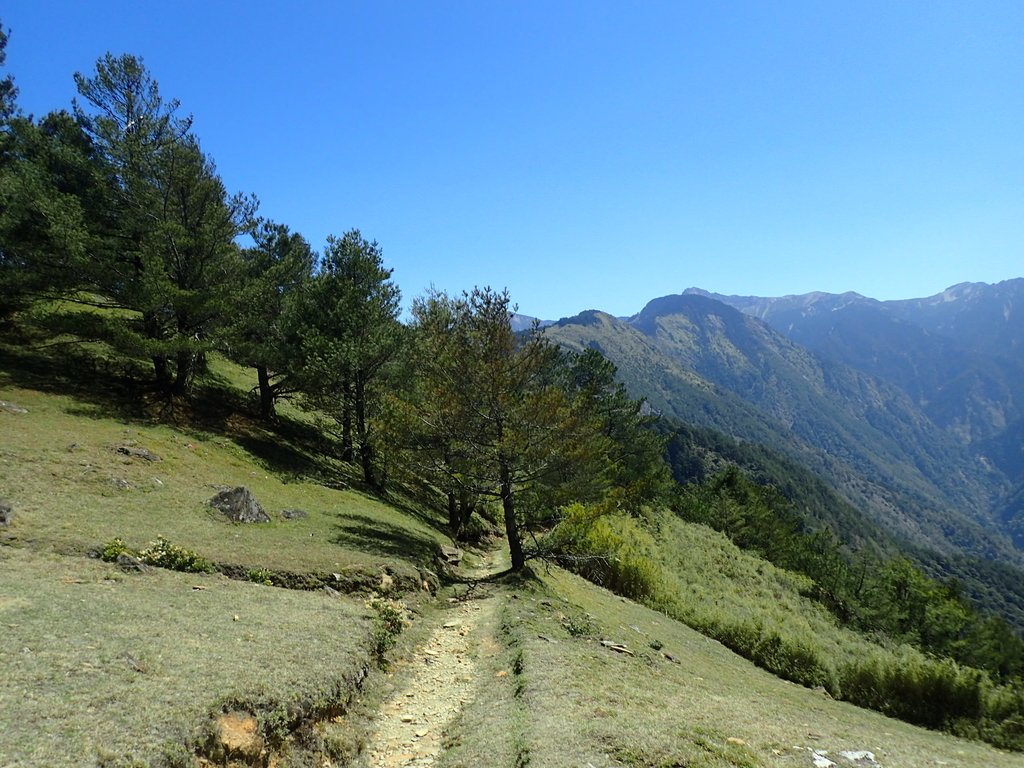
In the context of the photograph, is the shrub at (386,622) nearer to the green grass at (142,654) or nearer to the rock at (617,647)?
the green grass at (142,654)

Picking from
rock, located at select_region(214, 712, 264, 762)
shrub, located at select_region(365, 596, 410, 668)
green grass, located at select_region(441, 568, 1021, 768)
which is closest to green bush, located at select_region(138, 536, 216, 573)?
shrub, located at select_region(365, 596, 410, 668)

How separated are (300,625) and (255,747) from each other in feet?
12.9

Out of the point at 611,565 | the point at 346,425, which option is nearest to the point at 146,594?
the point at 611,565

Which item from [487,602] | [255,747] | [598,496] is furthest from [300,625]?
[598,496]

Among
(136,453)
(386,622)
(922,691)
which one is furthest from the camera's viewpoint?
(136,453)

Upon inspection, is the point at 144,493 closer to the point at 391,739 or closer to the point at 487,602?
the point at 487,602

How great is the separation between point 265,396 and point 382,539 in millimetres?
15372

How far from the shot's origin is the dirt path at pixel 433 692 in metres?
8.38

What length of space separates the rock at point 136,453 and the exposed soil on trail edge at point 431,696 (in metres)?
12.5

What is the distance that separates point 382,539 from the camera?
19.0 meters

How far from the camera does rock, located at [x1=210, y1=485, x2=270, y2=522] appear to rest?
1698 centimetres

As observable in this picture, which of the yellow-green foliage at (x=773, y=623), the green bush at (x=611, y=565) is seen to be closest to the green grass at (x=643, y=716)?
the yellow-green foliage at (x=773, y=623)

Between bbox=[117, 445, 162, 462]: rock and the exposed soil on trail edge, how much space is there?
12.5 metres

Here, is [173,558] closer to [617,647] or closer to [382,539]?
[382,539]
